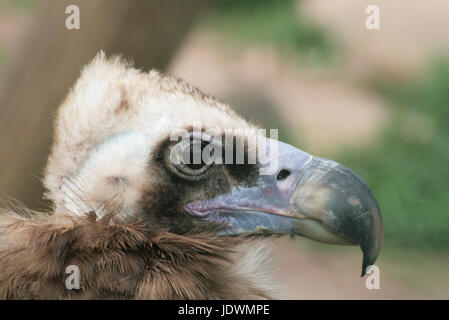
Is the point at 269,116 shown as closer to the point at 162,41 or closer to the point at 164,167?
the point at 162,41

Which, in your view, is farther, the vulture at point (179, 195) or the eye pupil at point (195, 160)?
the eye pupil at point (195, 160)

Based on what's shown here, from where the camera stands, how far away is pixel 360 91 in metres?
6.52

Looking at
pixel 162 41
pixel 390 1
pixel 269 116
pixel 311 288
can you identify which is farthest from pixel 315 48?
pixel 162 41

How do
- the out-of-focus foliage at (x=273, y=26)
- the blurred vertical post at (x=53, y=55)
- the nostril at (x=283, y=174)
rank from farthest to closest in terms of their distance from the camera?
the out-of-focus foliage at (x=273, y=26) → the blurred vertical post at (x=53, y=55) → the nostril at (x=283, y=174)

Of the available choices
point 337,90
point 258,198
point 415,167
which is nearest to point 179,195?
point 258,198

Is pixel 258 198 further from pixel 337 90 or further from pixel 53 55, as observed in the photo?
pixel 337 90

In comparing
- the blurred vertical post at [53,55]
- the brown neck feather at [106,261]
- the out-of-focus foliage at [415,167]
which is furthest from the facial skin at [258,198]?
the out-of-focus foliage at [415,167]

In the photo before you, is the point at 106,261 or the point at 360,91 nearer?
the point at 106,261

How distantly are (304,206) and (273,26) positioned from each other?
20.2 ft

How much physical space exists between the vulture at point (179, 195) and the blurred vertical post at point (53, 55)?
452 mm

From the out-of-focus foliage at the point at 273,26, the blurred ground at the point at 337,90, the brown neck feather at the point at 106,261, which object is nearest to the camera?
the brown neck feather at the point at 106,261

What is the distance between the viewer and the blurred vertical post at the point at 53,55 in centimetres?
239

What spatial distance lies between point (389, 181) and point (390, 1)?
3.06 metres

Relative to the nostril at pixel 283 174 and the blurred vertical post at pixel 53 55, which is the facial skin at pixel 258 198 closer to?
the nostril at pixel 283 174
